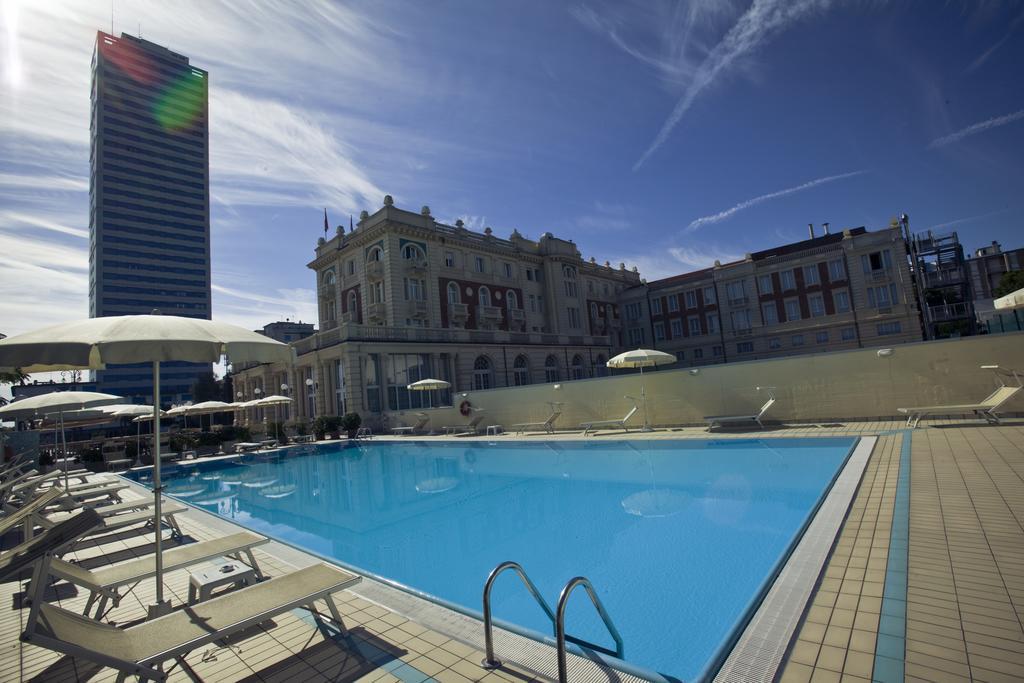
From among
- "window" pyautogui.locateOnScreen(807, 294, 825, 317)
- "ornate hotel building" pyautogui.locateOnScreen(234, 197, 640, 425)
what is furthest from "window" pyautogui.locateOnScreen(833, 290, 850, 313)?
"ornate hotel building" pyautogui.locateOnScreen(234, 197, 640, 425)

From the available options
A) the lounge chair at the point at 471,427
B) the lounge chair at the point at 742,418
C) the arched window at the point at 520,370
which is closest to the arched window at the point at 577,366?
the arched window at the point at 520,370

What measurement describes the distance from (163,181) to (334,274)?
3752 inches

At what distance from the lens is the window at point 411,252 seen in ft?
106

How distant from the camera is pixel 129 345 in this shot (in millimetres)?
3662

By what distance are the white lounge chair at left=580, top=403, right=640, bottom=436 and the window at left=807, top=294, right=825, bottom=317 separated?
96.6 ft

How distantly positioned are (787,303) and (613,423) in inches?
1209

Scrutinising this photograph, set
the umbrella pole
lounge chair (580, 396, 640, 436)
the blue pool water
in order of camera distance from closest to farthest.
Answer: the umbrella pole, the blue pool water, lounge chair (580, 396, 640, 436)

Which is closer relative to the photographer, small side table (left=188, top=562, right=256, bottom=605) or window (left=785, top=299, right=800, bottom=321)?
small side table (left=188, top=562, right=256, bottom=605)

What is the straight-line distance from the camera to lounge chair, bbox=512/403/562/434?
63.6ft

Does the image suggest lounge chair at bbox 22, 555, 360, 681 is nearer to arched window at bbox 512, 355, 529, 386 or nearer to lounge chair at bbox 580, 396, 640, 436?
lounge chair at bbox 580, 396, 640, 436

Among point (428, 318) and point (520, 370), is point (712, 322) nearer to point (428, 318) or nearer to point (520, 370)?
point (520, 370)

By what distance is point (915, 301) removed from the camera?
35281 mm

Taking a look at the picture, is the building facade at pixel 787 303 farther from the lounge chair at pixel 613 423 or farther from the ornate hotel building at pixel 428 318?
the lounge chair at pixel 613 423

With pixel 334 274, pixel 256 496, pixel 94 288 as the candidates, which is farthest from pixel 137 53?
pixel 256 496
